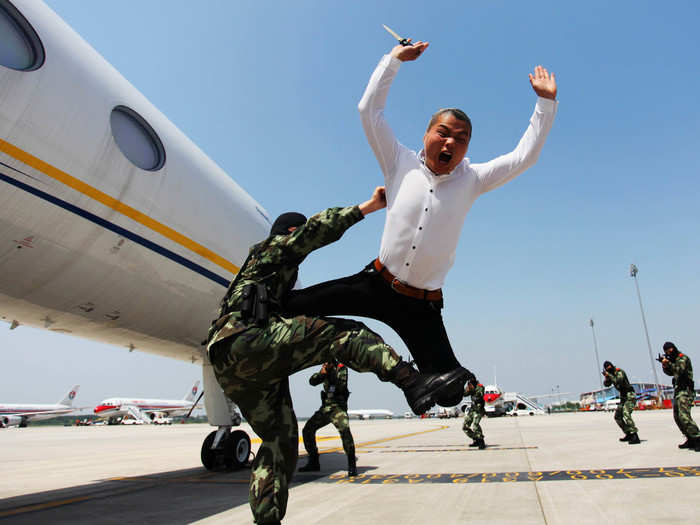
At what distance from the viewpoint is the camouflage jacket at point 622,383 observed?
1195 centimetres

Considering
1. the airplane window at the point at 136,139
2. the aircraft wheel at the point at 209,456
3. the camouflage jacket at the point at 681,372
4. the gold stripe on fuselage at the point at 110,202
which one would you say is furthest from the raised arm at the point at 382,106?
the camouflage jacket at the point at 681,372

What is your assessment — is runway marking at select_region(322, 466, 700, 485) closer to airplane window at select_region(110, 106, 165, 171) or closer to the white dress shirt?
airplane window at select_region(110, 106, 165, 171)

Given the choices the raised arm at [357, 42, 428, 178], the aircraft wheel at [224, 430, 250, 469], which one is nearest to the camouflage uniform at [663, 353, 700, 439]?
the aircraft wheel at [224, 430, 250, 469]

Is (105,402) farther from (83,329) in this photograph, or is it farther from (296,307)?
(296,307)

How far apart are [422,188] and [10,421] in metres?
75.4

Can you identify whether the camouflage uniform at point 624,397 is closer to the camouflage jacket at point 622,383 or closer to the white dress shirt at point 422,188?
the camouflage jacket at point 622,383

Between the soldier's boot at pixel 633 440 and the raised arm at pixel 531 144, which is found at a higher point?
the raised arm at pixel 531 144

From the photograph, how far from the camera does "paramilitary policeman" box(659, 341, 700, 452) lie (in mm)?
9734

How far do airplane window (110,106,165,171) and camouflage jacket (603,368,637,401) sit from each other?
468 inches

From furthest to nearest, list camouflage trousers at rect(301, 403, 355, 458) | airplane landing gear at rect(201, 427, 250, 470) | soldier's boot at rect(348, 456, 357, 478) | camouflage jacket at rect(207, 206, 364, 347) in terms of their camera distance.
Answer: airplane landing gear at rect(201, 427, 250, 470), camouflage trousers at rect(301, 403, 355, 458), soldier's boot at rect(348, 456, 357, 478), camouflage jacket at rect(207, 206, 364, 347)

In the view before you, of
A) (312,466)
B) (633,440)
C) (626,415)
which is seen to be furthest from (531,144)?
(633,440)

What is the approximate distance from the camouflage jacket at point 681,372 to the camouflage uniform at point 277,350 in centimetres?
1009

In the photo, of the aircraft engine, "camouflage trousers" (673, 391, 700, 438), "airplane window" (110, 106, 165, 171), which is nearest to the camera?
"airplane window" (110, 106, 165, 171)

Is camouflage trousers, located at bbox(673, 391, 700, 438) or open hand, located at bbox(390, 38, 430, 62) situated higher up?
open hand, located at bbox(390, 38, 430, 62)
